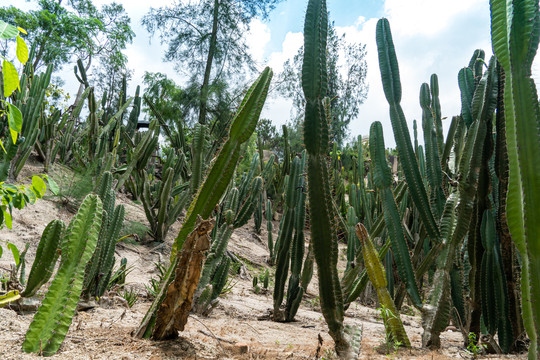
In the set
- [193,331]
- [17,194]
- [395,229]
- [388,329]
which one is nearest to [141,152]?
[193,331]

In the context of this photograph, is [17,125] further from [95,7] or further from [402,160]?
[95,7]

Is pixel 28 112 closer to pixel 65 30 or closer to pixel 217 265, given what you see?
pixel 217 265

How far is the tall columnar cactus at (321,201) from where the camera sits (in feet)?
5.20

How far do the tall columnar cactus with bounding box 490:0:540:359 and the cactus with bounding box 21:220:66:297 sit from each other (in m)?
1.92

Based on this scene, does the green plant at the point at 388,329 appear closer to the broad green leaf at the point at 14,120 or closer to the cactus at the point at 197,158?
the cactus at the point at 197,158

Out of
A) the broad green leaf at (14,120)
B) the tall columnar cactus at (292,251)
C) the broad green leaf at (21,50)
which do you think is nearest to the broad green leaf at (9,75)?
the broad green leaf at (21,50)

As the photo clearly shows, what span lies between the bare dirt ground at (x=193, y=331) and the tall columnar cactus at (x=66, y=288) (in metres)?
0.06

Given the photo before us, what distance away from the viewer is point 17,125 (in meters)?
1.17

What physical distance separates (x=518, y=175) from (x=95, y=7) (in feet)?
65.7

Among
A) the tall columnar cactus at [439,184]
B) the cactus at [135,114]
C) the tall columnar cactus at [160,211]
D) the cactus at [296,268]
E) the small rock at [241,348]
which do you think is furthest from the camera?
the cactus at [135,114]

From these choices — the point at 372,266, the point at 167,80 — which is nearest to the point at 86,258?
the point at 372,266

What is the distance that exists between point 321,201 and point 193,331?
3.47 ft

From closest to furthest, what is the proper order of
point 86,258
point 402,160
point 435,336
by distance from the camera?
point 86,258
point 435,336
point 402,160

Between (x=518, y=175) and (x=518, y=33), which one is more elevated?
(x=518, y=33)
